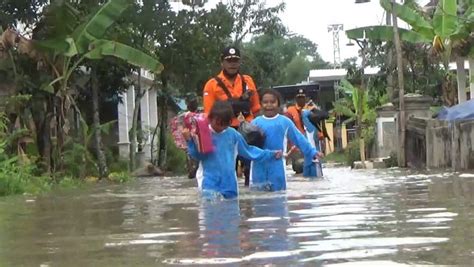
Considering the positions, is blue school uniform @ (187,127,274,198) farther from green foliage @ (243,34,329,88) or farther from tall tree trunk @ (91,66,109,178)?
green foliage @ (243,34,329,88)

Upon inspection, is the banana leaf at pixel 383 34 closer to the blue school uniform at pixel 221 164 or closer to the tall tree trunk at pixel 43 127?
the tall tree trunk at pixel 43 127

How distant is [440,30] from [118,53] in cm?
684

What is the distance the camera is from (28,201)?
10.4 m

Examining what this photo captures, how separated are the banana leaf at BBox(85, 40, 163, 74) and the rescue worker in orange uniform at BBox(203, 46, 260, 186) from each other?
6.38 meters

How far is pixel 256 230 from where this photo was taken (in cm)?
572

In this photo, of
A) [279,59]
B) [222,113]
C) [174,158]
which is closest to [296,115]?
[222,113]

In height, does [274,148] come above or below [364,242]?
above

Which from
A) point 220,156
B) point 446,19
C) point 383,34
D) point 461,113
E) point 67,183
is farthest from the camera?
point 383,34

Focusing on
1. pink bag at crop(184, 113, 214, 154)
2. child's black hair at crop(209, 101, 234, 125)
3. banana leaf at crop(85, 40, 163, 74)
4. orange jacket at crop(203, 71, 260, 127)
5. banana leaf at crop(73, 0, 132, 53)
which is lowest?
pink bag at crop(184, 113, 214, 154)

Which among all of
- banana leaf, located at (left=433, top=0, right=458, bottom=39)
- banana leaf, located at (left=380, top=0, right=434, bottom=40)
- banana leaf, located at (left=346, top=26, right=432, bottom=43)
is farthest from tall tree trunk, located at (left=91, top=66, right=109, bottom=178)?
banana leaf, located at (left=433, top=0, right=458, bottom=39)

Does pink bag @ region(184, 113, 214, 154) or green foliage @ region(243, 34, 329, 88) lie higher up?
green foliage @ region(243, 34, 329, 88)

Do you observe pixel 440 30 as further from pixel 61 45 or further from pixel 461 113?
pixel 61 45

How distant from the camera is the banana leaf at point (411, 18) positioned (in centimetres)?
1881

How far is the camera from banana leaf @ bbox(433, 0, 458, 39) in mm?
18266
